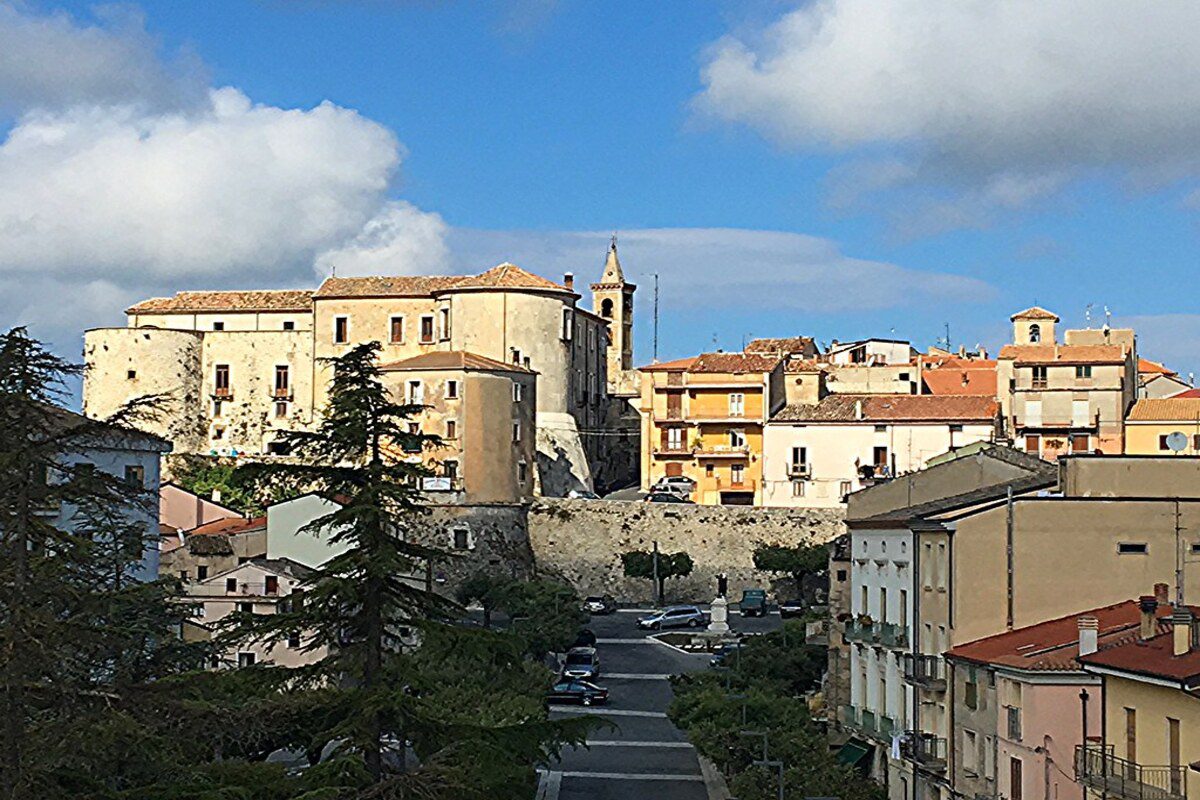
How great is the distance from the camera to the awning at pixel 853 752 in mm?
42938

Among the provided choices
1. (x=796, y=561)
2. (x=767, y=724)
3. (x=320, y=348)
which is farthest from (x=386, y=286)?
(x=767, y=724)

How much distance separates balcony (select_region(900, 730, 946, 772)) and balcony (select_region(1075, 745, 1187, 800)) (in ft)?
23.9

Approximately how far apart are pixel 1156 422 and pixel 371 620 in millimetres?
73864

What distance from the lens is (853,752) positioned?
43562 mm

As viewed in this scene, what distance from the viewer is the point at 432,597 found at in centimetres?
2070

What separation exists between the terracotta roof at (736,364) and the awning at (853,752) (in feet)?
155

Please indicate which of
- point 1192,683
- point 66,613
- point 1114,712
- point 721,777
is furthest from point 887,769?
point 66,613

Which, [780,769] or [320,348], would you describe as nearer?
[780,769]

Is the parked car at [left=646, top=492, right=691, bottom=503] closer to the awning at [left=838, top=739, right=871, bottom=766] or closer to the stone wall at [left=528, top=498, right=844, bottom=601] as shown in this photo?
the stone wall at [left=528, top=498, right=844, bottom=601]

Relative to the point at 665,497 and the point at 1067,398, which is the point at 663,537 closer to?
the point at 665,497

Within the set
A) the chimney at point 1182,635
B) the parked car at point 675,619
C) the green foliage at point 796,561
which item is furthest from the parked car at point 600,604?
the chimney at point 1182,635

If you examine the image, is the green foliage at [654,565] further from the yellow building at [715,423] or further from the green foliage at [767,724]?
the green foliage at [767,724]

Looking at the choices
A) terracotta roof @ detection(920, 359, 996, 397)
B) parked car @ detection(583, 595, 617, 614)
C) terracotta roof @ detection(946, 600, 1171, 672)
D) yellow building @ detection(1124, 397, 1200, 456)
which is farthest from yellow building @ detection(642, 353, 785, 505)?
terracotta roof @ detection(946, 600, 1171, 672)

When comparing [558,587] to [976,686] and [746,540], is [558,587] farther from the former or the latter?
[976,686]
